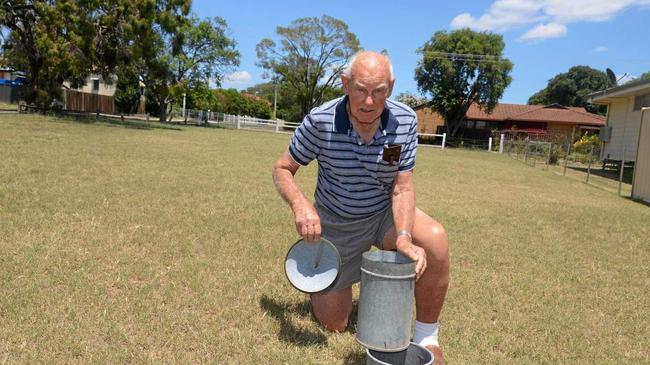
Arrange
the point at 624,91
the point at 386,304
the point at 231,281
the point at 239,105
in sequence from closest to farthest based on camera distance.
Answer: the point at 386,304 → the point at 231,281 → the point at 624,91 → the point at 239,105

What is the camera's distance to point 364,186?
3234 millimetres

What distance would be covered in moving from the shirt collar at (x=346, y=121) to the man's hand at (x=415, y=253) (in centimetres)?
66

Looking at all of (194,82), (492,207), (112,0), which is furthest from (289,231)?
(194,82)

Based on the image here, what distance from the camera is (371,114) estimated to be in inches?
115

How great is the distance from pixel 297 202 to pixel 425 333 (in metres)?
1.04

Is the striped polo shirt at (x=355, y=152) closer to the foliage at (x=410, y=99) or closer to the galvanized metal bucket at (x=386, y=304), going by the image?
the galvanized metal bucket at (x=386, y=304)

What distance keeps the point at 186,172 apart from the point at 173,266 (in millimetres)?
6328

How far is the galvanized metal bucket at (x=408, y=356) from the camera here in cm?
268

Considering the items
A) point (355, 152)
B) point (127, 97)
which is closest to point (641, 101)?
point (355, 152)

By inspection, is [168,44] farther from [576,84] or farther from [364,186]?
[576,84]

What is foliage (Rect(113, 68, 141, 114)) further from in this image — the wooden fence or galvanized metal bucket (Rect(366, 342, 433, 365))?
galvanized metal bucket (Rect(366, 342, 433, 365))

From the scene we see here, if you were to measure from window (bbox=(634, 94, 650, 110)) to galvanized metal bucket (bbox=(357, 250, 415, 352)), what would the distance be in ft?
75.0

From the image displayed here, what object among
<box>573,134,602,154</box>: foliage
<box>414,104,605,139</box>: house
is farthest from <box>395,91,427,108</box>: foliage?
<box>573,134,602,154</box>: foliage

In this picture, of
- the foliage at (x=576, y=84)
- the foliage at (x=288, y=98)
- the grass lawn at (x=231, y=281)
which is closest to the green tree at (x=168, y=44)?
the foliage at (x=288, y=98)
